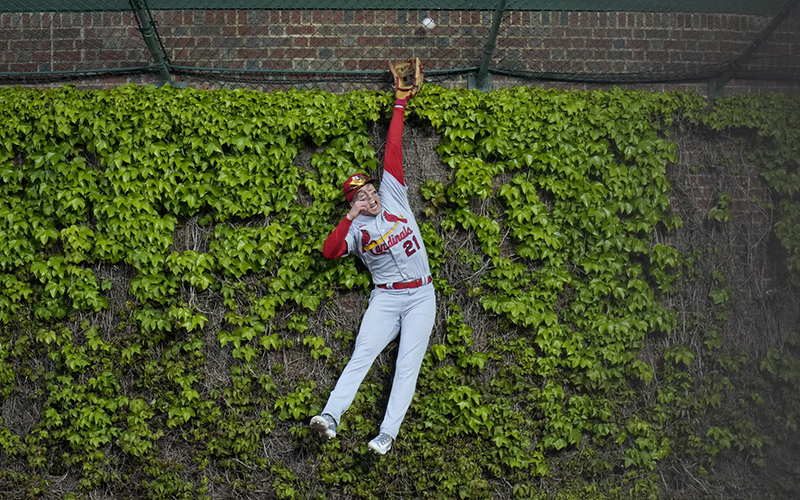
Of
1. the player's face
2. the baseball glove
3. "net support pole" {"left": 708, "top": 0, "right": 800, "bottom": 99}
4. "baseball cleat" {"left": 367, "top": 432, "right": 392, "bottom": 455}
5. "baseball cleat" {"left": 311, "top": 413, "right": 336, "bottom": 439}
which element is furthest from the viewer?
"net support pole" {"left": 708, "top": 0, "right": 800, "bottom": 99}

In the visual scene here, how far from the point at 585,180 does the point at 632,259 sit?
→ 30.6 inches

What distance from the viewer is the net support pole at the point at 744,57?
16.1ft

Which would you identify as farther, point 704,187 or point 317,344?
point 704,187

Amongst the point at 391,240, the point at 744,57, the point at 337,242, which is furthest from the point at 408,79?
the point at 744,57

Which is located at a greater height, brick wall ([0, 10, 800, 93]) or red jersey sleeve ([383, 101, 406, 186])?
brick wall ([0, 10, 800, 93])

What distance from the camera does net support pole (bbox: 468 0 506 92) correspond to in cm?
459

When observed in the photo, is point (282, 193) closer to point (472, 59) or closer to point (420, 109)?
point (420, 109)

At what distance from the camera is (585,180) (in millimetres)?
4652

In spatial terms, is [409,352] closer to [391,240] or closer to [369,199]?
[391,240]

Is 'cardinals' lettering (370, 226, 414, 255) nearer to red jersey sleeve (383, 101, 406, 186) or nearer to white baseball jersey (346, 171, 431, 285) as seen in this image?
white baseball jersey (346, 171, 431, 285)

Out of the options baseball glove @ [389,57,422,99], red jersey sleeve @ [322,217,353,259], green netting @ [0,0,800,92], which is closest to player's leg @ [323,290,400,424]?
red jersey sleeve @ [322,217,353,259]

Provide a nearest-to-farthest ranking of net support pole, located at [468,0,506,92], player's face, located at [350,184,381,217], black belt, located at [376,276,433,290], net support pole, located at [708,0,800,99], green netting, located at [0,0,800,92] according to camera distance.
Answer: player's face, located at [350,184,381,217], black belt, located at [376,276,433,290], net support pole, located at [468,0,506,92], net support pole, located at [708,0,800,99], green netting, located at [0,0,800,92]

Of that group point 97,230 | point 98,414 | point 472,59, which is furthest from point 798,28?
point 98,414

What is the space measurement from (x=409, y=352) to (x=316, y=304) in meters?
0.84
